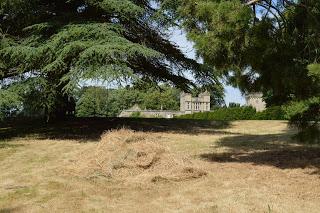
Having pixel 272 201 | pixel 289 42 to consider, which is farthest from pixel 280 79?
pixel 272 201

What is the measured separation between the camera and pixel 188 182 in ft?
25.1

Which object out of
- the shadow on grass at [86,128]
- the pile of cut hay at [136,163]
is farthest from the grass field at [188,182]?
the shadow on grass at [86,128]

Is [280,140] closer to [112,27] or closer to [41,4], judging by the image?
[112,27]

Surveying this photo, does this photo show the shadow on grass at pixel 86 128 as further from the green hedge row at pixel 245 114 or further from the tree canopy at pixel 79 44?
the green hedge row at pixel 245 114

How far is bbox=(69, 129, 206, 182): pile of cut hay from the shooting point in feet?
26.0

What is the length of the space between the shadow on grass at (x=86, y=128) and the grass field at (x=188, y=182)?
3.93 feet

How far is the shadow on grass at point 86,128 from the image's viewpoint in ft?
48.0

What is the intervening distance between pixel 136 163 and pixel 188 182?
46.1 inches

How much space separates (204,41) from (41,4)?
29.5ft

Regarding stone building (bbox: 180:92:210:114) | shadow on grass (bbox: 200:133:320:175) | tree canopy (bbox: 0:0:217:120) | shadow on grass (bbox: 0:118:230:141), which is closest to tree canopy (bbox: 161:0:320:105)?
shadow on grass (bbox: 200:133:320:175)

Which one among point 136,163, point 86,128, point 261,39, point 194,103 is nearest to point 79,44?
point 86,128

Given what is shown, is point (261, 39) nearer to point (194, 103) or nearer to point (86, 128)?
point (86, 128)

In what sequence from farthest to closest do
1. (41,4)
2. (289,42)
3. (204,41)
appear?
(41,4), (289,42), (204,41)

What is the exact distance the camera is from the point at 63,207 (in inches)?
248
